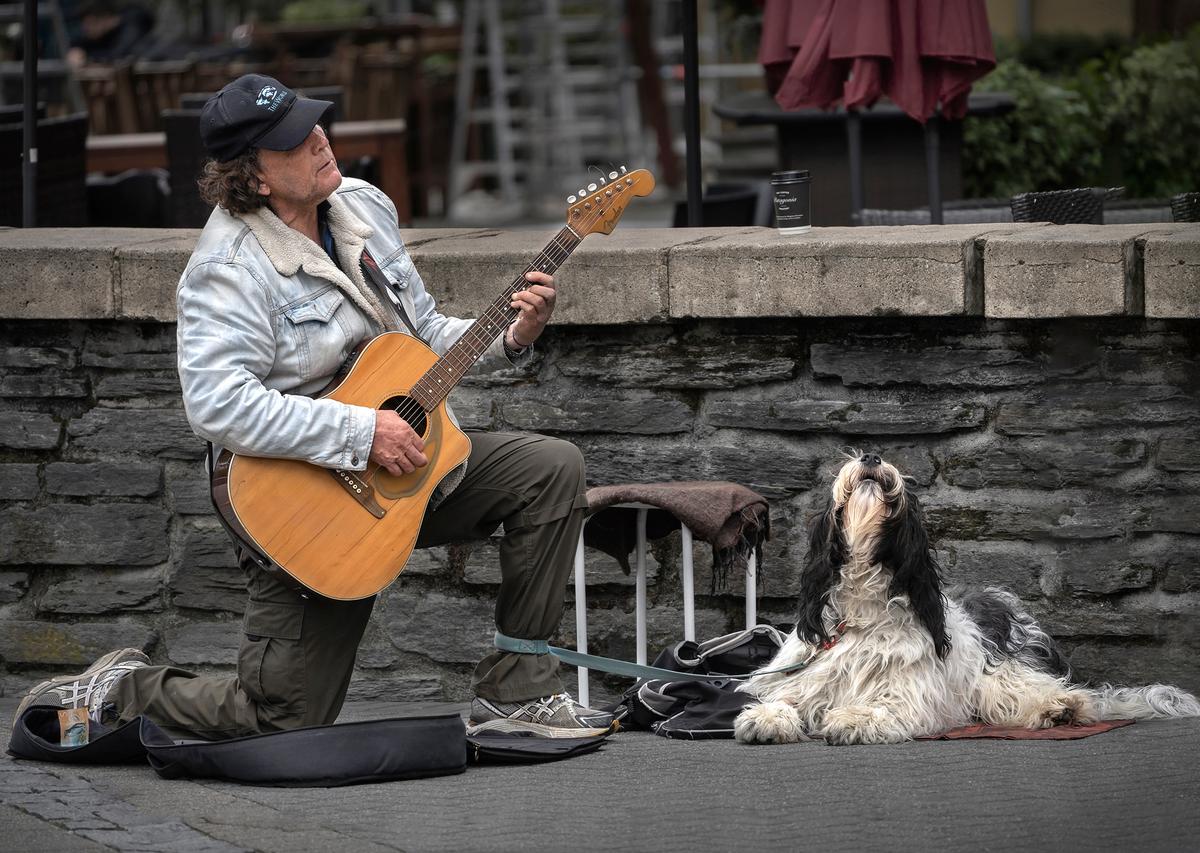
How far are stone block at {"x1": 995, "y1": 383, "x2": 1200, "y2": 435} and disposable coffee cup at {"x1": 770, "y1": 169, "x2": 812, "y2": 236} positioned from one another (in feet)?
2.80

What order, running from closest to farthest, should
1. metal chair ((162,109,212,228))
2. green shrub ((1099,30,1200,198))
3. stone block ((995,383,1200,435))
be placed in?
stone block ((995,383,1200,435)), metal chair ((162,109,212,228)), green shrub ((1099,30,1200,198))

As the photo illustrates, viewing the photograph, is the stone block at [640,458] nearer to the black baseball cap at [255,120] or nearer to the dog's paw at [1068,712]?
the dog's paw at [1068,712]

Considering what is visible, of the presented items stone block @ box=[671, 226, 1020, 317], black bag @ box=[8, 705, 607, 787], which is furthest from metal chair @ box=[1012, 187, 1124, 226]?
black bag @ box=[8, 705, 607, 787]

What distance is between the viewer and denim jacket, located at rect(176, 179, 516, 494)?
449 cm

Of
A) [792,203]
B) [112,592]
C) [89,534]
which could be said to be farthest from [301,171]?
[112,592]

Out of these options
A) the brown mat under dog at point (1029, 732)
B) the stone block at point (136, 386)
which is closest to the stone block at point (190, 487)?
the stone block at point (136, 386)

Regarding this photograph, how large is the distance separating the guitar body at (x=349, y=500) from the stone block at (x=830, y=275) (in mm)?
1044

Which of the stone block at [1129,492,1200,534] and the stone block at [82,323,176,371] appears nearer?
the stone block at [1129,492,1200,534]

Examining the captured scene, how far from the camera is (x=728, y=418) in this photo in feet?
18.2

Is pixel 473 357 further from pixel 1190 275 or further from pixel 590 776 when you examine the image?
pixel 1190 275

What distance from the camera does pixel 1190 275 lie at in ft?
16.3

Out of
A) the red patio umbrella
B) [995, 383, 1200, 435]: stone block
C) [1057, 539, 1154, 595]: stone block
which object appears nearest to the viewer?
[995, 383, 1200, 435]: stone block

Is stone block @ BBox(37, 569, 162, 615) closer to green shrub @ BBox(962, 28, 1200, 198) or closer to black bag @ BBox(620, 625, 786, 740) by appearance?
black bag @ BBox(620, 625, 786, 740)

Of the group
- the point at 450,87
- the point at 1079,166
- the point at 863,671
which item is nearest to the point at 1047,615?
the point at 863,671
